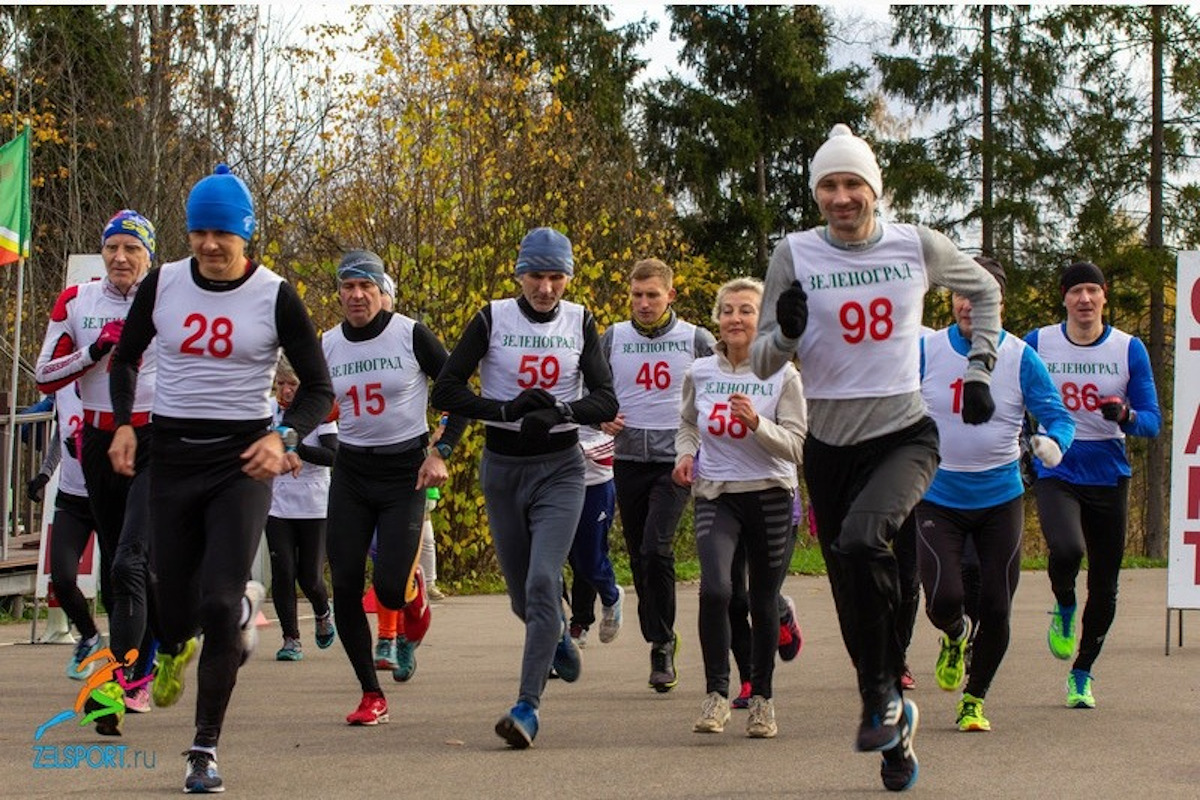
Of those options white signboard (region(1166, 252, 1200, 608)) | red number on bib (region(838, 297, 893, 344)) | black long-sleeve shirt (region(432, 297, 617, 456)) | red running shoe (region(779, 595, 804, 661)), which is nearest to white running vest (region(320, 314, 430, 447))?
black long-sleeve shirt (region(432, 297, 617, 456))

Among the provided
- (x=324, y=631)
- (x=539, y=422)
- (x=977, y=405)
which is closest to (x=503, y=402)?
(x=539, y=422)

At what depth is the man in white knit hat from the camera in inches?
255

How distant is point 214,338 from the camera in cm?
700

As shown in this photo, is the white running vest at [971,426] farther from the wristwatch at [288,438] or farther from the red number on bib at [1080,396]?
the wristwatch at [288,438]

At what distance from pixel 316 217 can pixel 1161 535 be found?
1890 centimetres

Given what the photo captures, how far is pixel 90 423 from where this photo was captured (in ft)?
29.1

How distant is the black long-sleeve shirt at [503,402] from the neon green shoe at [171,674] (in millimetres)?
1626

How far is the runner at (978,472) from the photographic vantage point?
8.60 metres

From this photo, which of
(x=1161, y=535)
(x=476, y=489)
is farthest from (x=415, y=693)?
(x=1161, y=535)

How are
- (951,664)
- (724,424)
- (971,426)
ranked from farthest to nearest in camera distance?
(951,664) < (724,424) < (971,426)

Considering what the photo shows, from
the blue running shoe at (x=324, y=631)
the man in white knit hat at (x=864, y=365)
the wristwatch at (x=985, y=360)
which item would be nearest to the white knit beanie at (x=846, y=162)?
the man in white knit hat at (x=864, y=365)

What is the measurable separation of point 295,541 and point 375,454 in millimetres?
3557

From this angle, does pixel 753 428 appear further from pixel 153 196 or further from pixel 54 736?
pixel 153 196

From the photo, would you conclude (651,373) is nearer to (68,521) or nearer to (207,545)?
(68,521)
